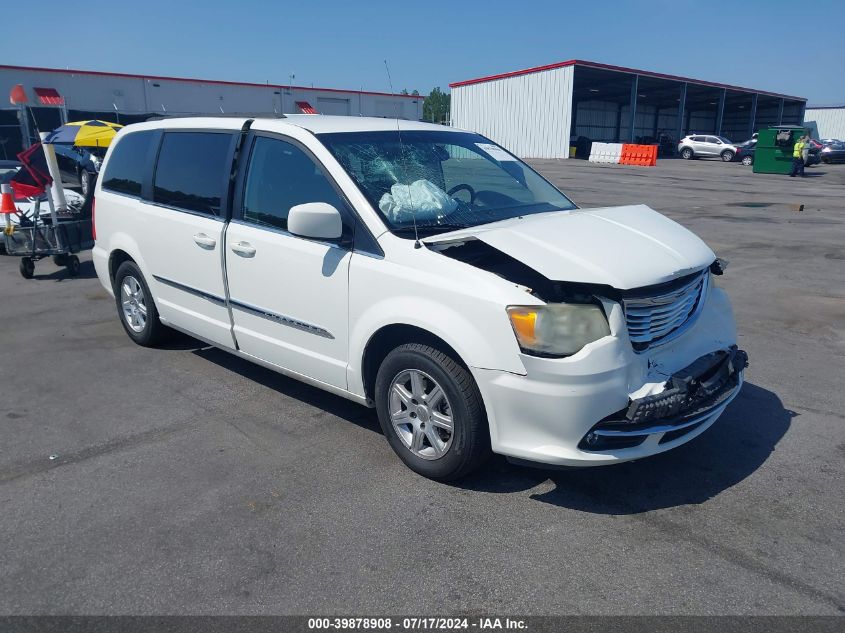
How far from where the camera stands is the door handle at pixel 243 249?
4.45 m

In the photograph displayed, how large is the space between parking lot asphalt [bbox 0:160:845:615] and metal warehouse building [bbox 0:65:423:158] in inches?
1147

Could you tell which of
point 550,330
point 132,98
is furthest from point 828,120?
point 550,330

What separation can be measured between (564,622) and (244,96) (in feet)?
151

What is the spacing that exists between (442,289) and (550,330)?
0.59 m

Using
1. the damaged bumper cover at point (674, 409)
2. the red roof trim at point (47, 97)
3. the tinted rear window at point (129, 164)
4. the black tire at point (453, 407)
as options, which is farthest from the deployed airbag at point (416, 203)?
the red roof trim at point (47, 97)

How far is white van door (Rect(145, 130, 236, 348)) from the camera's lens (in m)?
4.80

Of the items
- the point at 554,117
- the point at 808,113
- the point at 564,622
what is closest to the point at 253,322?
the point at 564,622

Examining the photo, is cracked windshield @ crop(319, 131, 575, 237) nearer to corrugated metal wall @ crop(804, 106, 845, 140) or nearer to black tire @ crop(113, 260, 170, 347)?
black tire @ crop(113, 260, 170, 347)

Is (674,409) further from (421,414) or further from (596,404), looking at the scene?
(421,414)

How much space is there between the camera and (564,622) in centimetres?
268

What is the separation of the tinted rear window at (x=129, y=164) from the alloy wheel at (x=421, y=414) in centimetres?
320

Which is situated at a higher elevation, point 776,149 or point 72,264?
point 776,149

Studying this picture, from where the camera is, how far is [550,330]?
10.6 ft

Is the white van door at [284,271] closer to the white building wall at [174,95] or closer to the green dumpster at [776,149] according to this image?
the green dumpster at [776,149]
